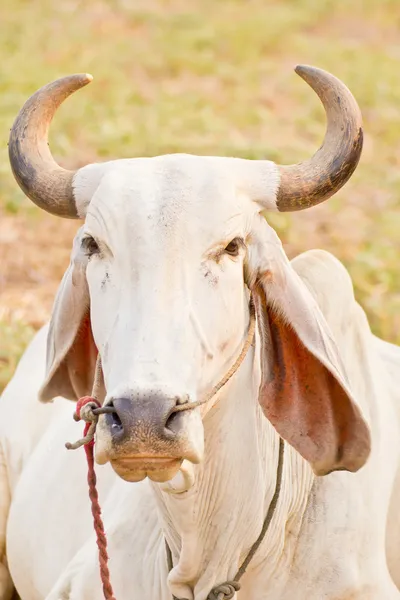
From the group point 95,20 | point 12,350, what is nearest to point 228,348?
point 12,350

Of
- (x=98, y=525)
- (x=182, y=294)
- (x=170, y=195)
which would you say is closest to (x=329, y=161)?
(x=170, y=195)

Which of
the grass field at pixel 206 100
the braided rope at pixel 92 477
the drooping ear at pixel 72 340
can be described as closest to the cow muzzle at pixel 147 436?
the braided rope at pixel 92 477

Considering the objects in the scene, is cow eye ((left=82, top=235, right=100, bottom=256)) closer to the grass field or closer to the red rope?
the red rope

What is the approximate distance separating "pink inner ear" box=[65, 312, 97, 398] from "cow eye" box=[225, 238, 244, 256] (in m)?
0.59

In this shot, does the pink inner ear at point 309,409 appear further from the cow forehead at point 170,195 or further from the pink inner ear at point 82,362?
the pink inner ear at point 82,362

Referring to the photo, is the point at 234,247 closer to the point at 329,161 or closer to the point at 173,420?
the point at 329,161

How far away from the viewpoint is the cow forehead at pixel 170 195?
3.25 metres

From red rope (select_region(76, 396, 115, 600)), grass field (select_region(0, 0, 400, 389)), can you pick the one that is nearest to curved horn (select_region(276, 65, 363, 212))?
red rope (select_region(76, 396, 115, 600))

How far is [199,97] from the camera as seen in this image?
1220 cm

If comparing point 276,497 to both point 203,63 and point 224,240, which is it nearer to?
point 224,240

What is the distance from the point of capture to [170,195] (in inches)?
129

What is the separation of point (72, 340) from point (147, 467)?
74 cm

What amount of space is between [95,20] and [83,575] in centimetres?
1218

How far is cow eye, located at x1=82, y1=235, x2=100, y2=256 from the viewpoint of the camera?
3.37 meters
